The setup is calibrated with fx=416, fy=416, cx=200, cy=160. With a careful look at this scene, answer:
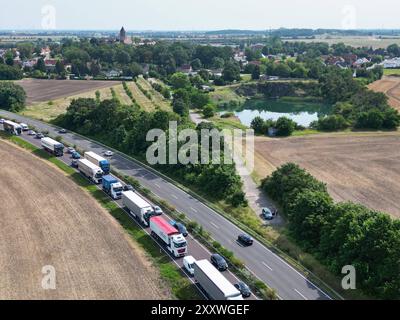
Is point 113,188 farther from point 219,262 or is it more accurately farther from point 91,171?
point 219,262

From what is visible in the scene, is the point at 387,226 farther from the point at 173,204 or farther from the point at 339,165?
the point at 339,165

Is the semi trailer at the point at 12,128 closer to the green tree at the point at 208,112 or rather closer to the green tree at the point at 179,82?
the green tree at the point at 208,112

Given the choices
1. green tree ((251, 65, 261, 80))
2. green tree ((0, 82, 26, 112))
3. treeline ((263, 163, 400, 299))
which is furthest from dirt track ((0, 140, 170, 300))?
green tree ((251, 65, 261, 80))

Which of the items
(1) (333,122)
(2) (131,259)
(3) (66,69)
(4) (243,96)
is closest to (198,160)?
(2) (131,259)

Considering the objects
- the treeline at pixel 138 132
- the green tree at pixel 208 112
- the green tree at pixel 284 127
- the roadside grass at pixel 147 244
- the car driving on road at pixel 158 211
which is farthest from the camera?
the green tree at pixel 208 112

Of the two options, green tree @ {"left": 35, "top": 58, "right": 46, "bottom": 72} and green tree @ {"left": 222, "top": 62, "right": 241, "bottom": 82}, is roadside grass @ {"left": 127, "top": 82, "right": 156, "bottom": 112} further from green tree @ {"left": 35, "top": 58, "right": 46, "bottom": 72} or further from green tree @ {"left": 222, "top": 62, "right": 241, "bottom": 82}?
green tree @ {"left": 35, "top": 58, "right": 46, "bottom": 72}

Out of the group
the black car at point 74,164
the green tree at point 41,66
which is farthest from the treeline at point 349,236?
the green tree at point 41,66
